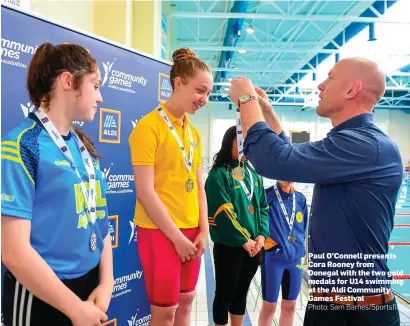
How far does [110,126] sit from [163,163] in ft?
2.59

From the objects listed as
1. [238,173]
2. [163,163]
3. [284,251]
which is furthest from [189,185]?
[284,251]

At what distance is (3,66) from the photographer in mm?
1781

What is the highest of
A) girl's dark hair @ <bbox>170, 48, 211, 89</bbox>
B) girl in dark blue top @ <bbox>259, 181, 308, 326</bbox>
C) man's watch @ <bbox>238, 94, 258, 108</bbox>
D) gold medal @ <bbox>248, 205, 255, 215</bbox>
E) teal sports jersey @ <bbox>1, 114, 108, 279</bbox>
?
girl's dark hair @ <bbox>170, 48, 211, 89</bbox>

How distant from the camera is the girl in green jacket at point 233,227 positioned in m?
2.51

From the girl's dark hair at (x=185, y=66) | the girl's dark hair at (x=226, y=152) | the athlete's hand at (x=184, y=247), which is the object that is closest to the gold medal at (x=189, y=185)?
the athlete's hand at (x=184, y=247)

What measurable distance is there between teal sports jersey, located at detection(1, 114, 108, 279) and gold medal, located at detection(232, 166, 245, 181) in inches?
57.3

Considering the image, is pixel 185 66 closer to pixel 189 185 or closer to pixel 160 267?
pixel 189 185

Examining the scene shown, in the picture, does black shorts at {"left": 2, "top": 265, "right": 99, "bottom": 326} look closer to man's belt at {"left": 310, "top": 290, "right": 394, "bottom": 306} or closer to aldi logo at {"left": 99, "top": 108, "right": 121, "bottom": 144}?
man's belt at {"left": 310, "top": 290, "right": 394, "bottom": 306}

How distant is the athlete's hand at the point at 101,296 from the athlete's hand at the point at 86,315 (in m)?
0.07

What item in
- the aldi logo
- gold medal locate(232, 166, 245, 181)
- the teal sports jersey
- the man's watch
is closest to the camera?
the teal sports jersey

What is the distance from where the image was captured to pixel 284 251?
8.84 ft

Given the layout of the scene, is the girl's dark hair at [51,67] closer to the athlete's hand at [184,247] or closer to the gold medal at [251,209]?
the athlete's hand at [184,247]

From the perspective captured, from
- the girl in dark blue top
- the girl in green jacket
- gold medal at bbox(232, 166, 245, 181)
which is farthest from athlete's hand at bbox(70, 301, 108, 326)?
the girl in dark blue top

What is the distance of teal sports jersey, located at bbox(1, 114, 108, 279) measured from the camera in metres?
→ 1.10
